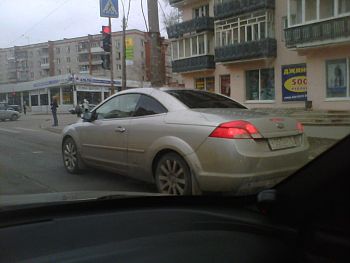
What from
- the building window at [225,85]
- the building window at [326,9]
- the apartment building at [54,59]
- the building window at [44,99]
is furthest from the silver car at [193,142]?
the apartment building at [54,59]

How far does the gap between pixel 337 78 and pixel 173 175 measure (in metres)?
20.2

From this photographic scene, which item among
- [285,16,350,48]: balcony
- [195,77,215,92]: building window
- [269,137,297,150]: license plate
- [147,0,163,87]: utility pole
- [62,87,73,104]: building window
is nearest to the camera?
[269,137,297,150]: license plate

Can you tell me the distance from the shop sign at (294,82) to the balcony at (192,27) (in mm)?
8098

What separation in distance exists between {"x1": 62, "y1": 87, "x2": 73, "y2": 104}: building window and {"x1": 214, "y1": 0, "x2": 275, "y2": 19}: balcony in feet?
91.9

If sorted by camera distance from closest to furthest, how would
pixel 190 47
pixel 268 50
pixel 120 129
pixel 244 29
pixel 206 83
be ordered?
pixel 120 129 → pixel 268 50 → pixel 244 29 → pixel 206 83 → pixel 190 47

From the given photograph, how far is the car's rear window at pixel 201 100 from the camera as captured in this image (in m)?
5.14

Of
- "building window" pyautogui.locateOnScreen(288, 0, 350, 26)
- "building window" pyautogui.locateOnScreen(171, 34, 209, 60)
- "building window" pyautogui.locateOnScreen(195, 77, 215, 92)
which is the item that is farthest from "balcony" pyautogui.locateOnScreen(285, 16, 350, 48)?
"building window" pyautogui.locateOnScreen(195, 77, 215, 92)

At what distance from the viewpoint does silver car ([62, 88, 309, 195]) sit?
4.30 m

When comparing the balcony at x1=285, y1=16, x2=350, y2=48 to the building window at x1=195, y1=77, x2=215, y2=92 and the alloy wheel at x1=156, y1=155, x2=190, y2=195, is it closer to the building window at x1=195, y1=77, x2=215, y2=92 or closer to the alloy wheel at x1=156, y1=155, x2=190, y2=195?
the building window at x1=195, y1=77, x2=215, y2=92

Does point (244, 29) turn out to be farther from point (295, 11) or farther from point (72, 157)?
point (72, 157)

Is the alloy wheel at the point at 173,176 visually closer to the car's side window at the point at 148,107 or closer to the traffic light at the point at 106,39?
the car's side window at the point at 148,107

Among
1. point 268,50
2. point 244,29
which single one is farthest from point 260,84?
point 244,29

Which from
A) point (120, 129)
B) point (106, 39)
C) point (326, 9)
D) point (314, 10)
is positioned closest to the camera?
point (120, 129)

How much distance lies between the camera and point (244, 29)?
93.5ft
